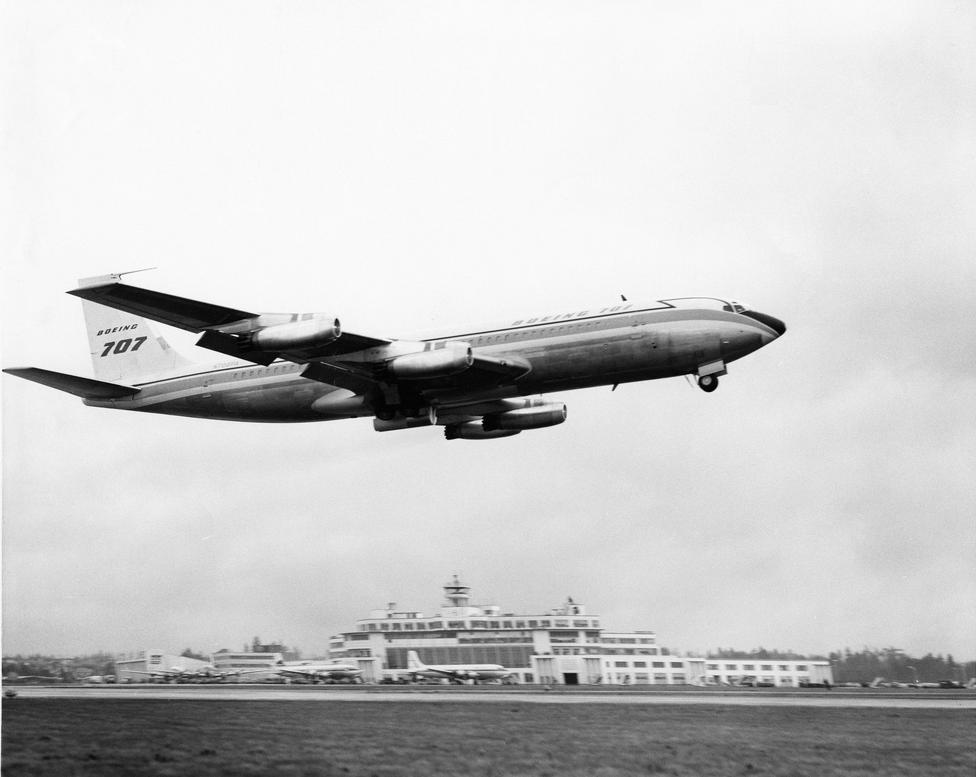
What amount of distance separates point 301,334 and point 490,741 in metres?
7.35

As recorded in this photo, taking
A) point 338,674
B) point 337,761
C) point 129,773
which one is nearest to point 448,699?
point 337,761

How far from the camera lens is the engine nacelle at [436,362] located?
17.7m

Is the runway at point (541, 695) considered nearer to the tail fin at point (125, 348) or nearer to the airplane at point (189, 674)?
the airplane at point (189, 674)

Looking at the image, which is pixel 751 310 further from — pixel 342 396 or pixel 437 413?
pixel 342 396

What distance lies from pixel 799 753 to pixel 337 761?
675cm

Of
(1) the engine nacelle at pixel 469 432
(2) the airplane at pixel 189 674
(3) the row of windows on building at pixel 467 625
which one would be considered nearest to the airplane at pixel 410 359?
(1) the engine nacelle at pixel 469 432

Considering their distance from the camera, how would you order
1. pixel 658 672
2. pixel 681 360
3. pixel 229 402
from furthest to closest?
pixel 658 672 < pixel 229 402 < pixel 681 360

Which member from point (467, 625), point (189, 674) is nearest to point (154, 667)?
point (189, 674)

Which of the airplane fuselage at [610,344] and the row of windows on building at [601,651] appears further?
the row of windows on building at [601,651]

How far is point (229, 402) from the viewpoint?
20844 mm

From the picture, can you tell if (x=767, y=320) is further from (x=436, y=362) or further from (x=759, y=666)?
(x=759, y=666)

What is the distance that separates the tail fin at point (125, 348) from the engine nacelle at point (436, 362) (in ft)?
19.8

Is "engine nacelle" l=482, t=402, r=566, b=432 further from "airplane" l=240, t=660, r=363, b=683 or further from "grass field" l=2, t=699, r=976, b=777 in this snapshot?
"airplane" l=240, t=660, r=363, b=683

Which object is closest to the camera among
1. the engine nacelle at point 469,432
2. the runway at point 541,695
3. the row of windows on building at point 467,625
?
the runway at point 541,695
